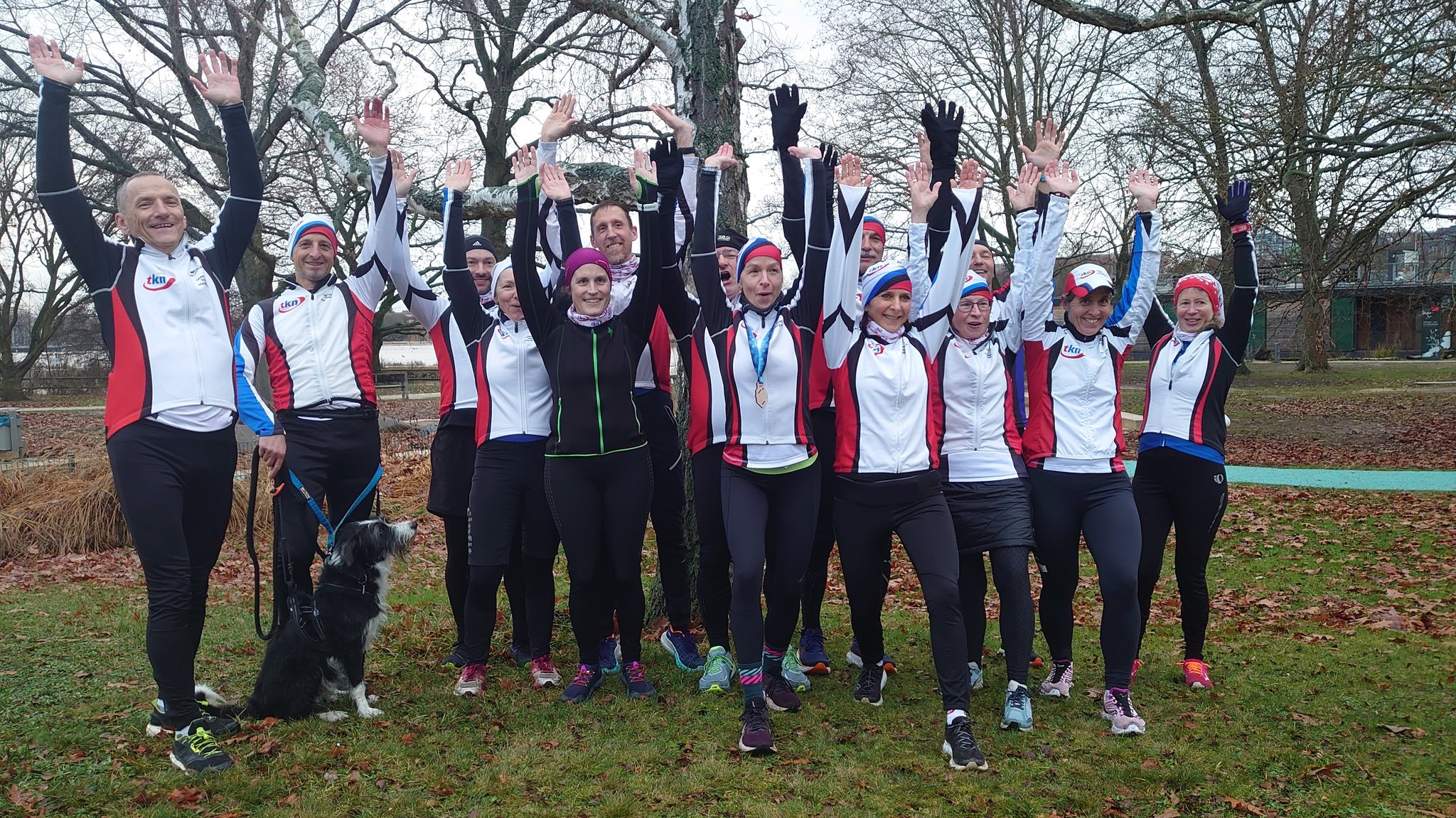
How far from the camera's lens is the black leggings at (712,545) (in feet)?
15.3

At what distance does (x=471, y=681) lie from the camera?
15.9 feet

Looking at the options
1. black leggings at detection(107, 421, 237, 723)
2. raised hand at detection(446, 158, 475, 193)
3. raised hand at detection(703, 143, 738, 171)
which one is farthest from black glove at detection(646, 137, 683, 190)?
black leggings at detection(107, 421, 237, 723)

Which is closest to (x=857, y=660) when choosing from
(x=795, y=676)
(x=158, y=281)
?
(x=795, y=676)

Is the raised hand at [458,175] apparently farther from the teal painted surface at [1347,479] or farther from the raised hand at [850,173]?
the teal painted surface at [1347,479]

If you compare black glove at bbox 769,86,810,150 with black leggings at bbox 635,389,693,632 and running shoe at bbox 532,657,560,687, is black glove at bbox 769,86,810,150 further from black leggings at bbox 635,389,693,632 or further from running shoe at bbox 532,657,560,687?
running shoe at bbox 532,657,560,687

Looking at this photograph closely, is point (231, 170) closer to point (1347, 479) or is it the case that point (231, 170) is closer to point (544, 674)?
point (544, 674)

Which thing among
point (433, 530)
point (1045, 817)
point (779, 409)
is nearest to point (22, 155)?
point (433, 530)

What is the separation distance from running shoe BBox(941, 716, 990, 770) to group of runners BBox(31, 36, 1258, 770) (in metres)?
0.02

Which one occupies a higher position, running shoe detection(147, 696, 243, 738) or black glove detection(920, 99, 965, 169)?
black glove detection(920, 99, 965, 169)

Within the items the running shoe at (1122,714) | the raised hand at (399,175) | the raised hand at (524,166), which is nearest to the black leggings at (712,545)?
the raised hand at (524,166)

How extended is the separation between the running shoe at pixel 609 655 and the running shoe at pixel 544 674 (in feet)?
0.86

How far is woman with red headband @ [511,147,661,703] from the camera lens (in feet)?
14.6

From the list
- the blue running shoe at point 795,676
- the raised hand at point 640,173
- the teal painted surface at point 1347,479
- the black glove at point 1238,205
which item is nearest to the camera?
the raised hand at point 640,173

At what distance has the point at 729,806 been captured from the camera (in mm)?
3562
